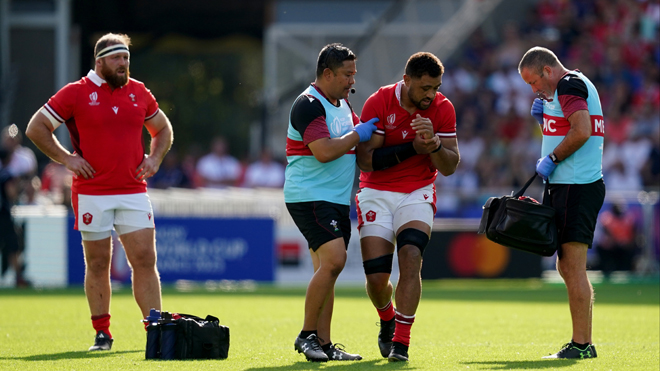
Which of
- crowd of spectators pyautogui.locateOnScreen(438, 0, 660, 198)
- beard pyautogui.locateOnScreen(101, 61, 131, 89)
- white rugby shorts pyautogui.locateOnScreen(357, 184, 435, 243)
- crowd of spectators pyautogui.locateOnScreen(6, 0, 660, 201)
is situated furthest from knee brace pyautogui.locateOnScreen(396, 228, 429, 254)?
crowd of spectators pyautogui.locateOnScreen(438, 0, 660, 198)

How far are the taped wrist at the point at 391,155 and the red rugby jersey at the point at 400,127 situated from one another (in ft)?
0.60

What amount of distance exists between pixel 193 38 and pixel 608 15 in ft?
34.2

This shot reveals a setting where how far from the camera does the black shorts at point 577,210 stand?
23.6 feet

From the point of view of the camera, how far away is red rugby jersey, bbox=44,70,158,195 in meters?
7.79

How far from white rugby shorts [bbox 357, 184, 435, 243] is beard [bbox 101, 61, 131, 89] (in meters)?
2.30

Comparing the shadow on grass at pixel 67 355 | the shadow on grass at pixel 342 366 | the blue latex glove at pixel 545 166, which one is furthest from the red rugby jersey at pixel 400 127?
the shadow on grass at pixel 67 355

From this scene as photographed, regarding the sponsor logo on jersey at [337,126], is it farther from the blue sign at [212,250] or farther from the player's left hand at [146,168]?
the blue sign at [212,250]

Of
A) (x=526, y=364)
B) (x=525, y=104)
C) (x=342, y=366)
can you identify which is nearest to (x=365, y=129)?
(x=342, y=366)

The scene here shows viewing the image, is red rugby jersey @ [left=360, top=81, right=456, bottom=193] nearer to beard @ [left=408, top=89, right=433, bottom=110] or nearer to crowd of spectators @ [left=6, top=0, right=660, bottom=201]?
beard @ [left=408, top=89, right=433, bottom=110]

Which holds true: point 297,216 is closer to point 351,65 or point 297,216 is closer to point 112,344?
point 351,65

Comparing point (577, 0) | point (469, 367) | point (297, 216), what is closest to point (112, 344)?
point (297, 216)

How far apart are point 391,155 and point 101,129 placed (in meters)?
2.48

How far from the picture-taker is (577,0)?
24109 millimetres

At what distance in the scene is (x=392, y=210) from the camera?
7219 mm
